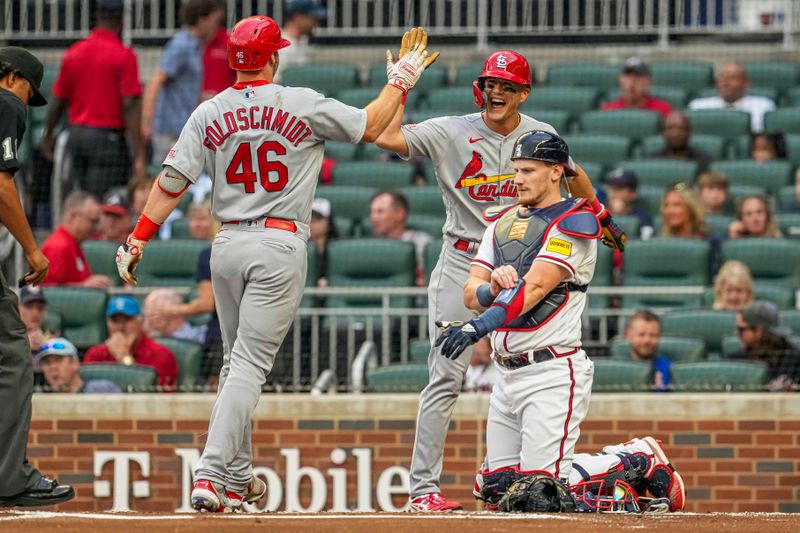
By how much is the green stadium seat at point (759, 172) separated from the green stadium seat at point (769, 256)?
54.1 inches

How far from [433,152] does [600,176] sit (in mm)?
5005

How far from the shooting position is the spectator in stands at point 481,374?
942cm

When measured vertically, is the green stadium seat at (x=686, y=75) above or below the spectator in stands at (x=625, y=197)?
above

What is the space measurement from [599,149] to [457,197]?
17.9ft

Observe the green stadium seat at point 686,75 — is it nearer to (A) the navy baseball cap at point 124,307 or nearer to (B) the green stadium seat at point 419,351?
(B) the green stadium seat at point 419,351

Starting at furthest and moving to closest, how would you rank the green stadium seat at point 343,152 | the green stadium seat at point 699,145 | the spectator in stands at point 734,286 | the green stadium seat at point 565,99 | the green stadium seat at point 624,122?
1. the green stadium seat at point 565,99
2. the green stadium seat at point 343,152
3. the green stadium seat at point 624,122
4. the green stadium seat at point 699,145
5. the spectator in stands at point 734,286

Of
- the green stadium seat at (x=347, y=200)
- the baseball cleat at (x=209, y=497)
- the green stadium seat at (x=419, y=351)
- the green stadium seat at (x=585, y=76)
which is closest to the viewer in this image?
the baseball cleat at (x=209, y=497)

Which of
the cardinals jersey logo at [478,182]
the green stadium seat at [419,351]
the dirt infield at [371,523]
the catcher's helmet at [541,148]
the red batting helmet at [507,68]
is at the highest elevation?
the red batting helmet at [507,68]

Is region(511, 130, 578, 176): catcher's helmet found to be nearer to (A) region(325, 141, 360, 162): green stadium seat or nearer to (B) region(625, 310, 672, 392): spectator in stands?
(B) region(625, 310, 672, 392): spectator in stands

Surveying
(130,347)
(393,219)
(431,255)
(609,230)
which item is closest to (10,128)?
(609,230)

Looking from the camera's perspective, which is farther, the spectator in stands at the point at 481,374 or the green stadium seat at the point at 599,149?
the green stadium seat at the point at 599,149

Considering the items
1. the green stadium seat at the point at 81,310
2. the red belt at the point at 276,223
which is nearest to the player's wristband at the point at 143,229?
the red belt at the point at 276,223

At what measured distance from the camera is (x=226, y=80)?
43.7 ft

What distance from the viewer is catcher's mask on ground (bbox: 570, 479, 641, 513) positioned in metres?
6.47
